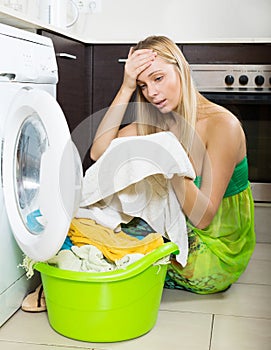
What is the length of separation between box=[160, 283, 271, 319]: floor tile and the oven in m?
0.71

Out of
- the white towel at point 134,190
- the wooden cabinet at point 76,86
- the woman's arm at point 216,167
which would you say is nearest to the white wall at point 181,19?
the wooden cabinet at point 76,86

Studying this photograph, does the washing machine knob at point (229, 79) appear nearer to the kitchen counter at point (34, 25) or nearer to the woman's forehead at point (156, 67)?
the kitchen counter at point (34, 25)

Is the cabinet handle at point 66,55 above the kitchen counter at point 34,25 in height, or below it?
below

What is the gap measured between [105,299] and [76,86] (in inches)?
48.0

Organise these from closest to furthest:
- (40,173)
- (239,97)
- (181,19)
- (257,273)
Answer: (40,173)
(257,273)
(239,97)
(181,19)

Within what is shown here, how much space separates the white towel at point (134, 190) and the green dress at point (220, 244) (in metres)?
0.08

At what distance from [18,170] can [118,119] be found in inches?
18.4

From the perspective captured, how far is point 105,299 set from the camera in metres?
1.78

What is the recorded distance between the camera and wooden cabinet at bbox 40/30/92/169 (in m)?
2.50

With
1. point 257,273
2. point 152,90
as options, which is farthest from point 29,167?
point 257,273

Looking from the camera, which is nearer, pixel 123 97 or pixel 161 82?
pixel 161 82

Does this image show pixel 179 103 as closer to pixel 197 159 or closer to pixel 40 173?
pixel 197 159

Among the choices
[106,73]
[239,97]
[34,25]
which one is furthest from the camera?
[106,73]

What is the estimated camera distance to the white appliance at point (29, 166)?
1.69m
